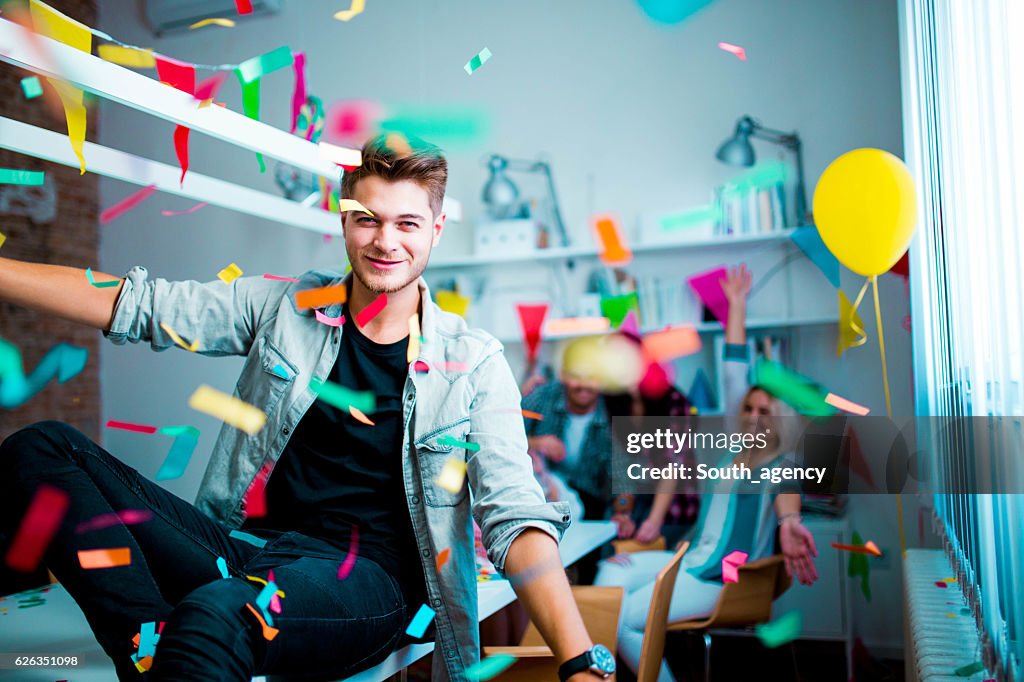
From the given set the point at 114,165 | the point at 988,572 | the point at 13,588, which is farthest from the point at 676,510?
the point at 114,165

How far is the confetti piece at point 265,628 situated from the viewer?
1160 millimetres

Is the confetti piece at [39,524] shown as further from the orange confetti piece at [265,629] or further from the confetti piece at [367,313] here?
the confetti piece at [367,313]

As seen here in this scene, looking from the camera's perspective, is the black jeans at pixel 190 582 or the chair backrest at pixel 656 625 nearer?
Answer: the black jeans at pixel 190 582

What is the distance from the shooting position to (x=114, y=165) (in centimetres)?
183

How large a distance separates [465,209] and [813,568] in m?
2.34

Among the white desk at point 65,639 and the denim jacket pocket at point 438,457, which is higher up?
the denim jacket pocket at point 438,457

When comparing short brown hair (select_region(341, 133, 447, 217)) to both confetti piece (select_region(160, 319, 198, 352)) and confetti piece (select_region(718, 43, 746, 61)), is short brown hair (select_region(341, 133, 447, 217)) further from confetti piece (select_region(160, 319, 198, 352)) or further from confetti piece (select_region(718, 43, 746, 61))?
confetti piece (select_region(718, 43, 746, 61))

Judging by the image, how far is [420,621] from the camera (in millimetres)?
1563

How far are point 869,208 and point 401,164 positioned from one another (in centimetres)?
137

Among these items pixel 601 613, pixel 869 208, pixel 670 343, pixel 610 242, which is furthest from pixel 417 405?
pixel 610 242

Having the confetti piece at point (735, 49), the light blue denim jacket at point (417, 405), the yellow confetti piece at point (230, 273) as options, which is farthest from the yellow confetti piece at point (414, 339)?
the confetti piece at point (735, 49)

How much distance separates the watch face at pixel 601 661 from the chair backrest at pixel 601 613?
106 cm

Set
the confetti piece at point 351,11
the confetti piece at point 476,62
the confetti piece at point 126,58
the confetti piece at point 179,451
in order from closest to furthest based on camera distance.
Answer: the confetti piece at point 476,62 → the confetti piece at point 126,58 → the confetti piece at point 179,451 → the confetti piece at point 351,11

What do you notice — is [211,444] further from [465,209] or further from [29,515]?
[465,209]
